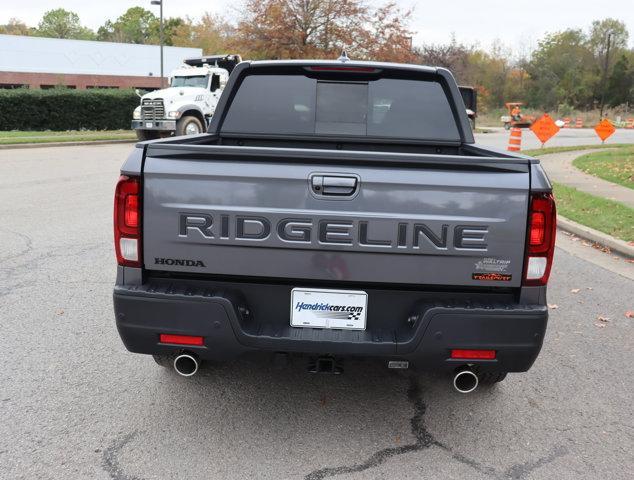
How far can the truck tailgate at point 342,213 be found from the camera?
2.91 meters

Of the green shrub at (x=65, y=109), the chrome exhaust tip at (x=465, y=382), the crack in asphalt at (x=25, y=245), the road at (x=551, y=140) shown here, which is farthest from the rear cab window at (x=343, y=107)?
the green shrub at (x=65, y=109)

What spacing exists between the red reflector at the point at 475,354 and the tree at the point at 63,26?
12291 centimetres

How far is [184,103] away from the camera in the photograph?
2092 centimetres

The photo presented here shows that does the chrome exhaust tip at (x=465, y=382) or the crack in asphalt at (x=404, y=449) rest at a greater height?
the chrome exhaust tip at (x=465, y=382)

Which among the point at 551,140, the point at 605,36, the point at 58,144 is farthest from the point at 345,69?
the point at 605,36

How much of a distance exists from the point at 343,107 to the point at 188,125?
17889mm

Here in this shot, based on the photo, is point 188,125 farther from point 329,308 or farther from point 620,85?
point 620,85

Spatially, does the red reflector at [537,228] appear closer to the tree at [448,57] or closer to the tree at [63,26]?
the tree at [448,57]

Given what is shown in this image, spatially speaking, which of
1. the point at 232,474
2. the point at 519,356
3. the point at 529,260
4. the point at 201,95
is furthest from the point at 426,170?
the point at 201,95

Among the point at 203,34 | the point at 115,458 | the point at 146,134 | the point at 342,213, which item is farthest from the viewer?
the point at 203,34

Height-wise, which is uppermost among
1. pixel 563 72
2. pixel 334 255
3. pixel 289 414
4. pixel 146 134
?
pixel 563 72

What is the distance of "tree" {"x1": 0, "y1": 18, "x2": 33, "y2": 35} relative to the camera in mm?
103438

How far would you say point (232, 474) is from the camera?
2910mm

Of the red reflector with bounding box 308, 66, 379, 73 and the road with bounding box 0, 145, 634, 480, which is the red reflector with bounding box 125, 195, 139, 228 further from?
the red reflector with bounding box 308, 66, 379, 73
